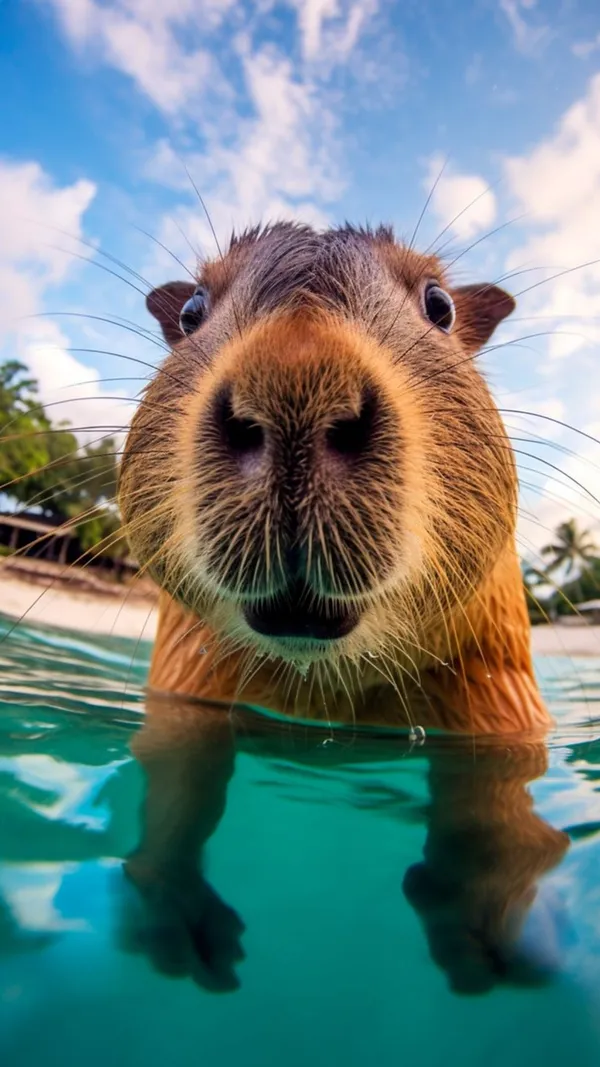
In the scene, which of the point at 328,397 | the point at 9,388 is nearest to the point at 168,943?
the point at 328,397

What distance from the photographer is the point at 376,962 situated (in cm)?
166

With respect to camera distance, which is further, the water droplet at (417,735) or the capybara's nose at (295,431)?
the water droplet at (417,735)

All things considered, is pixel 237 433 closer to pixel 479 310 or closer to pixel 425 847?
pixel 425 847

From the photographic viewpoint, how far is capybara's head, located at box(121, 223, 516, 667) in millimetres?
1855

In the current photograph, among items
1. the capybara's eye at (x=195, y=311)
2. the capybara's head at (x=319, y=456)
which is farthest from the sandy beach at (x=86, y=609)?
the capybara's head at (x=319, y=456)

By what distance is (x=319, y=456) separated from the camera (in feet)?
6.04

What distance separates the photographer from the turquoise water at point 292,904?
1.43 metres

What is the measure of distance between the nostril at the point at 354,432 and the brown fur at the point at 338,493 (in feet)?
0.11

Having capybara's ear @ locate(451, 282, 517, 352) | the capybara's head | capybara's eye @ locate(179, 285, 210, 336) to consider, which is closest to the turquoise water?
the capybara's head

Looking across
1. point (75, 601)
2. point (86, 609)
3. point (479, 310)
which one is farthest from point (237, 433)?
point (75, 601)

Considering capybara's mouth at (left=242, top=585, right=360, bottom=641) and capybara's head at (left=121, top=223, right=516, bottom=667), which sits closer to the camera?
capybara's head at (left=121, top=223, right=516, bottom=667)

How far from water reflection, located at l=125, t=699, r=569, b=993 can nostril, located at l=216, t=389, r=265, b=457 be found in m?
1.24

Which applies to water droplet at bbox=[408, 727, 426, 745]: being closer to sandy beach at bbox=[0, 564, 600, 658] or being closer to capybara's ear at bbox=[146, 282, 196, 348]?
capybara's ear at bbox=[146, 282, 196, 348]

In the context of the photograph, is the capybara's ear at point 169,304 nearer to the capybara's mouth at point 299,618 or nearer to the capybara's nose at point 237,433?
the capybara's nose at point 237,433
